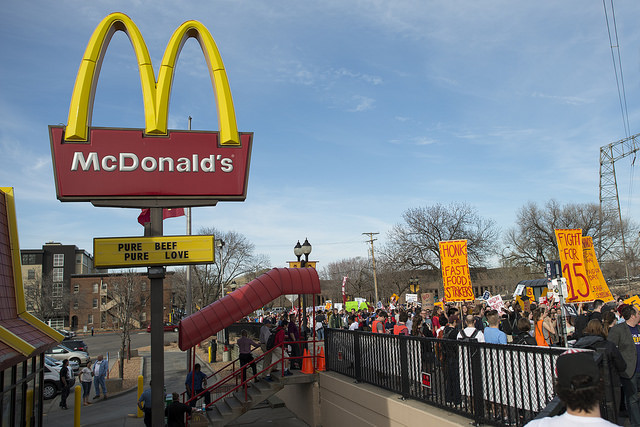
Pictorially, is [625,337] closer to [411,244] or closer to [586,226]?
[411,244]

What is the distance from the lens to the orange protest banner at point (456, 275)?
17.4 meters

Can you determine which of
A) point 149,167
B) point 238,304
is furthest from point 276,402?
point 149,167

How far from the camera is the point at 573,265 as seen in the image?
1329 cm

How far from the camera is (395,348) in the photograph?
9.52 m

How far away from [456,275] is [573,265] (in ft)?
15.5

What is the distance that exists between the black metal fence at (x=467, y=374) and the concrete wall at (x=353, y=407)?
0.20 meters

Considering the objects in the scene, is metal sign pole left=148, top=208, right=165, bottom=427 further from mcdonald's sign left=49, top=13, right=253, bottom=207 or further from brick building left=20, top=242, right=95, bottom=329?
brick building left=20, top=242, right=95, bottom=329

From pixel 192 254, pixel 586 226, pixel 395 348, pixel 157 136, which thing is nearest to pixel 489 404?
pixel 395 348

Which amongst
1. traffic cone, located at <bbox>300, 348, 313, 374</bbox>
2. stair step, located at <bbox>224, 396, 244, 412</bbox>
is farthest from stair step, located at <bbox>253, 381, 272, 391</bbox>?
traffic cone, located at <bbox>300, 348, 313, 374</bbox>

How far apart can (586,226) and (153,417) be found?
204 feet

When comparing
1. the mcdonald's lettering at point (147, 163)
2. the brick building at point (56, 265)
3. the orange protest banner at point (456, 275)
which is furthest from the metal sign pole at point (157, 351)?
the brick building at point (56, 265)

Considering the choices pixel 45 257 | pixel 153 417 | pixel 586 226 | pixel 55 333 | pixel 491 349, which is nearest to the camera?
pixel 491 349

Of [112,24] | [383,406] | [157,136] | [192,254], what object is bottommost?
[383,406]

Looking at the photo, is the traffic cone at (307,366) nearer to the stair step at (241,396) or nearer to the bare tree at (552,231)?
the stair step at (241,396)
